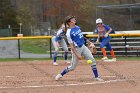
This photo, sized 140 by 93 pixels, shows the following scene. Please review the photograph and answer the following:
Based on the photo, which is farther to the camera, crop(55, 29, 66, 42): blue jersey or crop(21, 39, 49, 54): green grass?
crop(21, 39, 49, 54): green grass

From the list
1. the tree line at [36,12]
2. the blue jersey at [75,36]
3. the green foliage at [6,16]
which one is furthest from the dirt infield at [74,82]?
the green foliage at [6,16]

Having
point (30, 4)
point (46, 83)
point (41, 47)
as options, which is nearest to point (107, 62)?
point (46, 83)

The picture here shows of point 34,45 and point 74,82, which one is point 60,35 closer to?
point 74,82

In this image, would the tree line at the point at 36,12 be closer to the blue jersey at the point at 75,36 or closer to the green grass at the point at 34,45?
the green grass at the point at 34,45

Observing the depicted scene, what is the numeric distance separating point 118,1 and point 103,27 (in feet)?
77.9

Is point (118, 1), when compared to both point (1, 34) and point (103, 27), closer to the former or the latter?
point (1, 34)

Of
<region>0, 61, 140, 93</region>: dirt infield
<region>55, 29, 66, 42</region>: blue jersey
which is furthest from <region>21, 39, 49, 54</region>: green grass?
<region>0, 61, 140, 93</region>: dirt infield

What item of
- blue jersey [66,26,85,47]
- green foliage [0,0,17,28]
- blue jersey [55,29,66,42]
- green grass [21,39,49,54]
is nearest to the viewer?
blue jersey [66,26,85,47]

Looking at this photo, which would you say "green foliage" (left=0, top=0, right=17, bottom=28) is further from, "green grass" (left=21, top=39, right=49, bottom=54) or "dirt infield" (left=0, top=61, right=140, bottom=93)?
"dirt infield" (left=0, top=61, right=140, bottom=93)

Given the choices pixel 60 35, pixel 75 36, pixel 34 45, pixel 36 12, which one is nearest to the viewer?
pixel 75 36

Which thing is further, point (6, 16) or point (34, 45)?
point (6, 16)

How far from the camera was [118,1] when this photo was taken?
138 ft

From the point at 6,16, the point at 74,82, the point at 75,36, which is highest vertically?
the point at 6,16

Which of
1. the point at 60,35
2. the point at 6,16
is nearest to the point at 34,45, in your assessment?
the point at 60,35
